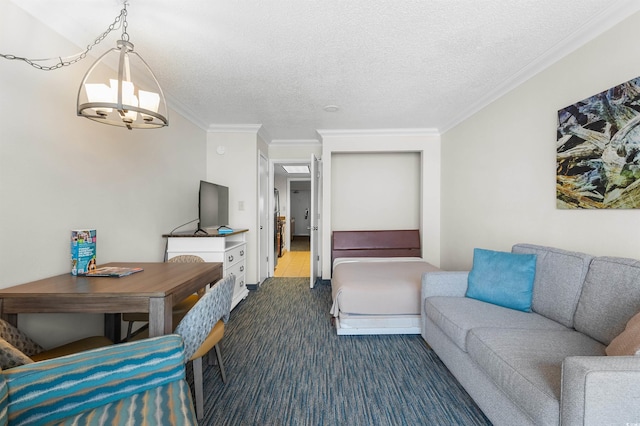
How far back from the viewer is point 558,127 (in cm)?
218

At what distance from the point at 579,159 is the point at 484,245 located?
1345mm

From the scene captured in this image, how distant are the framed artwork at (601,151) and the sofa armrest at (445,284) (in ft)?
3.08

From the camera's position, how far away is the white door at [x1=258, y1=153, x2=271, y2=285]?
4.35 m

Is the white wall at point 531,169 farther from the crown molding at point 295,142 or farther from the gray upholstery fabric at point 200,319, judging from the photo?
the gray upholstery fabric at point 200,319

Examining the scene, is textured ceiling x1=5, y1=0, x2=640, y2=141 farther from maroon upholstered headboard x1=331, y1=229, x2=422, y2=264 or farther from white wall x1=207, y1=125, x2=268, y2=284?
maroon upholstered headboard x1=331, y1=229, x2=422, y2=264

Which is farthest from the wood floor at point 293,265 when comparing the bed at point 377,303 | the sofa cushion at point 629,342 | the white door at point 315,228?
the sofa cushion at point 629,342

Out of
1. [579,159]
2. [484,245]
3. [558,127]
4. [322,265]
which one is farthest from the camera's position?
[322,265]

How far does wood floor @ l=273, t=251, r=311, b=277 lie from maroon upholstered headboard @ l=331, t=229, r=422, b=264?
1235 mm

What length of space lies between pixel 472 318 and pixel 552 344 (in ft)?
1.40

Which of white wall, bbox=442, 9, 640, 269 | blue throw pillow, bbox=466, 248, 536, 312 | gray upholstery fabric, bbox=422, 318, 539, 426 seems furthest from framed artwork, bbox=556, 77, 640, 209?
gray upholstery fabric, bbox=422, 318, 539, 426

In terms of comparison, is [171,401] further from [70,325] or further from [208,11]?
[208,11]

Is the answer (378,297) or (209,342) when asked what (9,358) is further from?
(378,297)

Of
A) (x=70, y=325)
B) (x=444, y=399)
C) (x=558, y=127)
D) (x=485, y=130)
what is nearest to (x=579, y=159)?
(x=558, y=127)

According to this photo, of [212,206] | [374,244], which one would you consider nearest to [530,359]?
[374,244]
